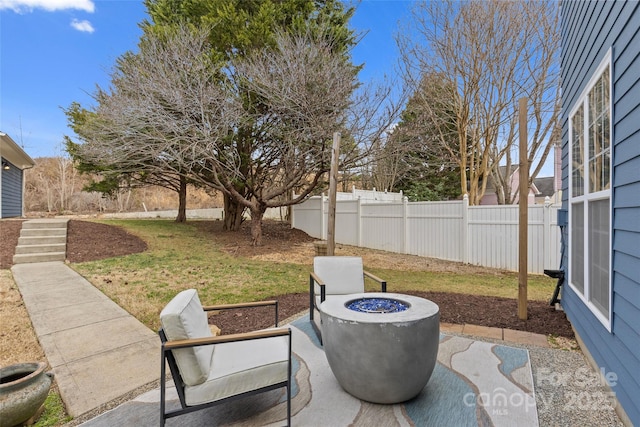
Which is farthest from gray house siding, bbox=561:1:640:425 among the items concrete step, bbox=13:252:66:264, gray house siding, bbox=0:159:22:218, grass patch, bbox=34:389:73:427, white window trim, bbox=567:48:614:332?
gray house siding, bbox=0:159:22:218

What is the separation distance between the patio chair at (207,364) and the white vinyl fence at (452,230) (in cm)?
728

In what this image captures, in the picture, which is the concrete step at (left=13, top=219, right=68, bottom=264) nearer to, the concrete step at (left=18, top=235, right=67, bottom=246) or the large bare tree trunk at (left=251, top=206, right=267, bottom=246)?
the concrete step at (left=18, top=235, right=67, bottom=246)

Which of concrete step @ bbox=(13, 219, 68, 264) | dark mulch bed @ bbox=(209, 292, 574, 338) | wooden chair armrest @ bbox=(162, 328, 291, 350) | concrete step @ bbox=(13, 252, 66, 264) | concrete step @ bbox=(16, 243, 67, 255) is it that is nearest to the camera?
wooden chair armrest @ bbox=(162, 328, 291, 350)

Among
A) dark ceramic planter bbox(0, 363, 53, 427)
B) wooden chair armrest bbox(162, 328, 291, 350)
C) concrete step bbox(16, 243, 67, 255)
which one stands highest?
wooden chair armrest bbox(162, 328, 291, 350)

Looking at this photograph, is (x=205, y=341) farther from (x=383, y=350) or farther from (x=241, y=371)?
(x=383, y=350)

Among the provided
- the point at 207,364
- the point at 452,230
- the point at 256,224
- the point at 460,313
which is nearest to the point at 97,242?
the point at 256,224

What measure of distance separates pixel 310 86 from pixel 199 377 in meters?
7.59

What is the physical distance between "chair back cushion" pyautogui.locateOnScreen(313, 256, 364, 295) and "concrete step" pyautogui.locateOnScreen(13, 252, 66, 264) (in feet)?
21.8

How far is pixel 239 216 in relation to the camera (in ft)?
40.1

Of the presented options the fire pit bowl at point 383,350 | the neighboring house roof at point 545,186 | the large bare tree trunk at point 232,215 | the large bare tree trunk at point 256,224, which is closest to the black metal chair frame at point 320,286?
the fire pit bowl at point 383,350

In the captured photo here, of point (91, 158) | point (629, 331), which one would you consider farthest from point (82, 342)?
Answer: point (91, 158)

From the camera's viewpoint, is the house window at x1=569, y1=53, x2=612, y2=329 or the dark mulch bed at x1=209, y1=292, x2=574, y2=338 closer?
the house window at x1=569, y1=53, x2=612, y2=329

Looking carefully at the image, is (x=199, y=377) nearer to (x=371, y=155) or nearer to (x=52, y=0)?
(x=371, y=155)

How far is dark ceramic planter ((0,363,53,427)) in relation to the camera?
1.90 metres
